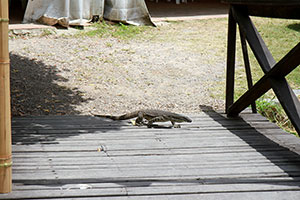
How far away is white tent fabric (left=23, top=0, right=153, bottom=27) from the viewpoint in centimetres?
1047

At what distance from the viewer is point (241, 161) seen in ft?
14.0

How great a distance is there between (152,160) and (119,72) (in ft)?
15.8

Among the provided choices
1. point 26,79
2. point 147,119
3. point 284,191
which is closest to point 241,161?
point 284,191

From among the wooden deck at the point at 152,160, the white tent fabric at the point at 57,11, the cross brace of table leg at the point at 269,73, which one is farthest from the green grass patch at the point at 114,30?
the cross brace of table leg at the point at 269,73

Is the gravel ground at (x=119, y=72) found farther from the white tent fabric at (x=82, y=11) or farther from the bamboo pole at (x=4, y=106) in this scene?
the bamboo pole at (x=4, y=106)

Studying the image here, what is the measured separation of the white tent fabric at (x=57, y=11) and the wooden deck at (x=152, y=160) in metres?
5.22

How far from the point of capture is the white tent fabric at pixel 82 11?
10.5 meters

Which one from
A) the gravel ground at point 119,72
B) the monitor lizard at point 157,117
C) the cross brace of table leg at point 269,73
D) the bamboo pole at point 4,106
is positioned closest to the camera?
Result: the bamboo pole at point 4,106

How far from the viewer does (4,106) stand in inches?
128

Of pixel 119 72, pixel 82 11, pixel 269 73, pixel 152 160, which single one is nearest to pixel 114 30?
pixel 82 11

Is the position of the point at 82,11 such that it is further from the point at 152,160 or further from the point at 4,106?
the point at 4,106

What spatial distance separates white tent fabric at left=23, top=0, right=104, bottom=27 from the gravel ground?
496 mm

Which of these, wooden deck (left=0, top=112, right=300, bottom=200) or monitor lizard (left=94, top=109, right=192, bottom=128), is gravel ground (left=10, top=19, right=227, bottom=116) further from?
wooden deck (left=0, top=112, right=300, bottom=200)

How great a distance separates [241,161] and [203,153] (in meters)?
0.39
